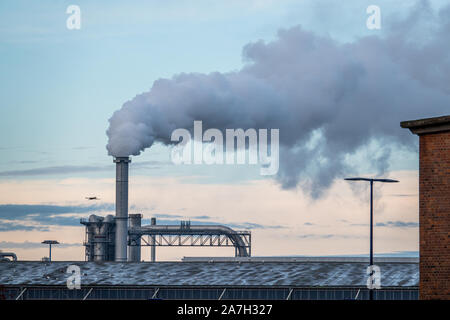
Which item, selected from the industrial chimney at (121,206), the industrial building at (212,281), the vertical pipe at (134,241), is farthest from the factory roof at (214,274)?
the vertical pipe at (134,241)

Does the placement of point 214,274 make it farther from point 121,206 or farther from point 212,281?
point 121,206

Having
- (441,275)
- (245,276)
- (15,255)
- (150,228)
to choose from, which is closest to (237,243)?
(150,228)

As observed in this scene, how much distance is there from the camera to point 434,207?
2745cm

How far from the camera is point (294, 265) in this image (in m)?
68.8

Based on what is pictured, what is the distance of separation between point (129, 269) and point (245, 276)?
10621mm

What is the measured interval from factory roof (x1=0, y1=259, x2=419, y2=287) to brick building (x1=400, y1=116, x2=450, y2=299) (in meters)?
33.1

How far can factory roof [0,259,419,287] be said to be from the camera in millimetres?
62438

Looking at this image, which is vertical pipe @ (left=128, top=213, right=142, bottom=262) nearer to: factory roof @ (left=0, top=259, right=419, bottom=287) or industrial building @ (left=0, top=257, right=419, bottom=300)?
factory roof @ (left=0, top=259, right=419, bottom=287)

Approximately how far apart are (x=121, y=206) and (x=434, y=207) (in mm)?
59563

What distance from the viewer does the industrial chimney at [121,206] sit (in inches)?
3196

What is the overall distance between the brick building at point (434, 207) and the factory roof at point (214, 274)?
33.1m
